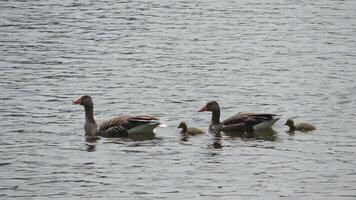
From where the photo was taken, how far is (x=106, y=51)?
145 ft

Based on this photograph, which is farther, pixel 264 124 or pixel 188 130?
pixel 264 124

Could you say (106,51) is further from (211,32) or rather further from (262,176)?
(262,176)

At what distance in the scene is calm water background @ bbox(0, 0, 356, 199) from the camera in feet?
72.5

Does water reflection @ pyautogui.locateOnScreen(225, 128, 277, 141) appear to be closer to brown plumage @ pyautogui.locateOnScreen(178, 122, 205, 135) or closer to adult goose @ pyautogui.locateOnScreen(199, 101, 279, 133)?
adult goose @ pyautogui.locateOnScreen(199, 101, 279, 133)

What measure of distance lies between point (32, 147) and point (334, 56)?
19.2 m

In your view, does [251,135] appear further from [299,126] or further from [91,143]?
[91,143]

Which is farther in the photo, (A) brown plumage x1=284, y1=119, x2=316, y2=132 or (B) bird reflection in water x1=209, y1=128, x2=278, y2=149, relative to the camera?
(A) brown plumage x1=284, y1=119, x2=316, y2=132

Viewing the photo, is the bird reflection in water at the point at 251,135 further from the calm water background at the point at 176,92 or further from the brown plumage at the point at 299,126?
the brown plumage at the point at 299,126

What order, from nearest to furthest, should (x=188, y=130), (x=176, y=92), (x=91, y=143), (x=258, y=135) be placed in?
(x=91, y=143) < (x=188, y=130) < (x=258, y=135) < (x=176, y=92)

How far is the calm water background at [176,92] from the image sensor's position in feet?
72.5

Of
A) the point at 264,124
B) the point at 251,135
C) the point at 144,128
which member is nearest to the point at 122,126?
the point at 144,128

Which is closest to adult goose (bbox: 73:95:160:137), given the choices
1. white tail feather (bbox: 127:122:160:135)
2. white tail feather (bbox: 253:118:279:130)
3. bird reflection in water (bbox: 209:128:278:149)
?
white tail feather (bbox: 127:122:160:135)

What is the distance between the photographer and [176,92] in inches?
1345

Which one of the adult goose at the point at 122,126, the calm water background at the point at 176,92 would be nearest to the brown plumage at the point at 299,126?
the calm water background at the point at 176,92
